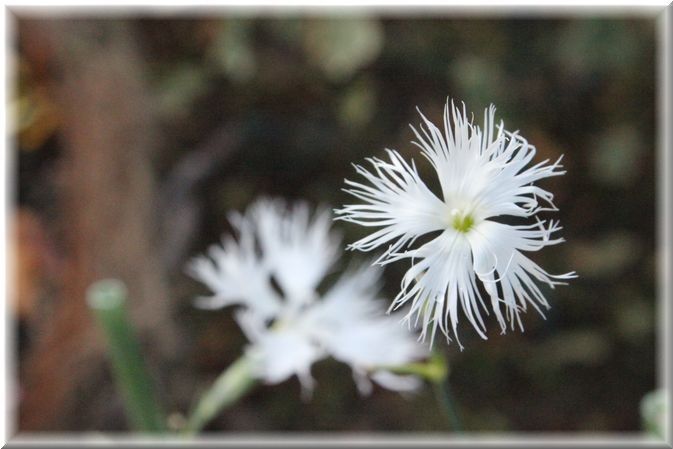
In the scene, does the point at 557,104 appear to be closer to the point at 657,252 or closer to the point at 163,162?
the point at 657,252

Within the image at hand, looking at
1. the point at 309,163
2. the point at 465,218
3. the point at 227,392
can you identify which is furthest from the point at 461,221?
the point at 309,163

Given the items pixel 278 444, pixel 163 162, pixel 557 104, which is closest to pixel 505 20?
pixel 557 104

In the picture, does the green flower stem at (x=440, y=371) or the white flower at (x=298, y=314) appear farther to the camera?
the white flower at (x=298, y=314)

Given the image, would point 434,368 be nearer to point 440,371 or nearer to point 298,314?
point 440,371

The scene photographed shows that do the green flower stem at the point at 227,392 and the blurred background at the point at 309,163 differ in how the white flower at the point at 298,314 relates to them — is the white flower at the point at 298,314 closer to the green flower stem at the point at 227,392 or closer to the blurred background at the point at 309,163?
the green flower stem at the point at 227,392

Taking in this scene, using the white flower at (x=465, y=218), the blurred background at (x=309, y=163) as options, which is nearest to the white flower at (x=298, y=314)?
the white flower at (x=465, y=218)

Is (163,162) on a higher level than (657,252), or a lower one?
higher
